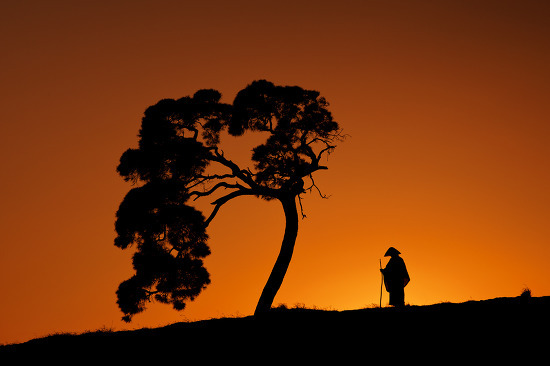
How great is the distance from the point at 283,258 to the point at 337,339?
10.4m

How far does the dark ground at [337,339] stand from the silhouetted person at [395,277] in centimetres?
350

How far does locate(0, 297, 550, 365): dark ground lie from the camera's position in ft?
56.6

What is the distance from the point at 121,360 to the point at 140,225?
952 cm

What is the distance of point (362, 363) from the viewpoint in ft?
55.6

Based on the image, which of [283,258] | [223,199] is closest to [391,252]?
[283,258]

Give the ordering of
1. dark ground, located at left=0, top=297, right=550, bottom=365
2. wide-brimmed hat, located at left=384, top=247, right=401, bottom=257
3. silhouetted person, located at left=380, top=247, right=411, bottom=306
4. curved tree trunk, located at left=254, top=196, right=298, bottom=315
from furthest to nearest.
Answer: curved tree trunk, located at left=254, top=196, right=298, bottom=315
wide-brimmed hat, located at left=384, top=247, right=401, bottom=257
silhouetted person, located at left=380, top=247, right=411, bottom=306
dark ground, located at left=0, top=297, right=550, bottom=365

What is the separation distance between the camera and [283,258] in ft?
96.7

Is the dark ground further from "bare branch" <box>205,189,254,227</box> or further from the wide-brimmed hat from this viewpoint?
"bare branch" <box>205,189,254,227</box>

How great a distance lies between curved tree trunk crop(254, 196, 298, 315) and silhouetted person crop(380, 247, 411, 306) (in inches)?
172

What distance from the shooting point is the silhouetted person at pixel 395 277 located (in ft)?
88.9

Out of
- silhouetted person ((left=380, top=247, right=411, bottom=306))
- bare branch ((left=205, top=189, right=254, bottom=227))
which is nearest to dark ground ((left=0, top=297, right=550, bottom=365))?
silhouetted person ((left=380, top=247, right=411, bottom=306))

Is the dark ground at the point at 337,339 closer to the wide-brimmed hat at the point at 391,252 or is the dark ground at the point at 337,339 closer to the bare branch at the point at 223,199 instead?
the wide-brimmed hat at the point at 391,252

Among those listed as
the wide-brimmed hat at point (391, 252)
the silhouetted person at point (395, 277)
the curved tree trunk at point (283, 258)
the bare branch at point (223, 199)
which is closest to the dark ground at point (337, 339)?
the silhouetted person at point (395, 277)

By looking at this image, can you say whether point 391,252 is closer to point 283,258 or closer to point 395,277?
point 395,277
